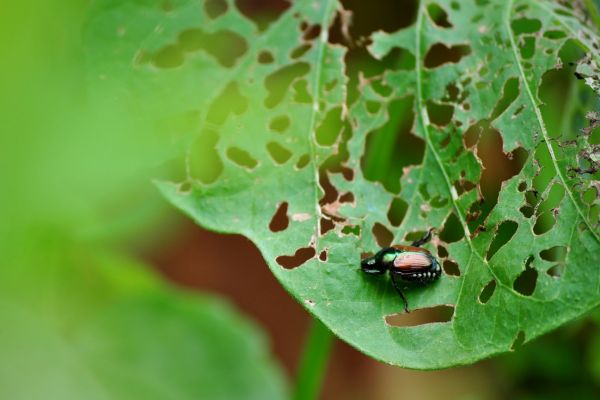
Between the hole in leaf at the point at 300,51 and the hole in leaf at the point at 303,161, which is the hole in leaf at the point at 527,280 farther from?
the hole in leaf at the point at 300,51

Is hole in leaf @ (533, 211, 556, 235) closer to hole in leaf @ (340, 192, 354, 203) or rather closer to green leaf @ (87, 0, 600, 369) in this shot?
green leaf @ (87, 0, 600, 369)

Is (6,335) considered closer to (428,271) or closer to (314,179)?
(314,179)

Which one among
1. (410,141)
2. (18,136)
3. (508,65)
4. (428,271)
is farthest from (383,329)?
(410,141)

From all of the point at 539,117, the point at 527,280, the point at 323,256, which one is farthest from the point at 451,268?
the point at 539,117

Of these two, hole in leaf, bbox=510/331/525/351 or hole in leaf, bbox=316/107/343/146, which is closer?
hole in leaf, bbox=510/331/525/351

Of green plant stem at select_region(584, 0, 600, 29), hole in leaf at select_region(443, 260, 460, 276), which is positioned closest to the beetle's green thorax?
hole in leaf at select_region(443, 260, 460, 276)

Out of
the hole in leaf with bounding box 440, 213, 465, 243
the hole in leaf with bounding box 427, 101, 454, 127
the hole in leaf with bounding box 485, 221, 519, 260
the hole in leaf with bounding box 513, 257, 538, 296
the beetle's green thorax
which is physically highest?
the hole in leaf with bounding box 427, 101, 454, 127
